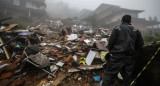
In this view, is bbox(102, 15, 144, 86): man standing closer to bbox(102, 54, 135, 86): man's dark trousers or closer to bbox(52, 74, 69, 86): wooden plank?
bbox(102, 54, 135, 86): man's dark trousers

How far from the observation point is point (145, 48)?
1.65 metres

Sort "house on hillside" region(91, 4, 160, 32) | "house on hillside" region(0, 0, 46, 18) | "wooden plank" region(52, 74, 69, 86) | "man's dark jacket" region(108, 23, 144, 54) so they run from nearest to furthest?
"man's dark jacket" region(108, 23, 144, 54)
"wooden plank" region(52, 74, 69, 86)
"house on hillside" region(91, 4, 160, 32)
"house on hillside" region(0, 0, 46, 18)

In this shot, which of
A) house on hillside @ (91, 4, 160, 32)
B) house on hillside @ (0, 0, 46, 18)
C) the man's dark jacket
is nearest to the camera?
the man's dark jacket

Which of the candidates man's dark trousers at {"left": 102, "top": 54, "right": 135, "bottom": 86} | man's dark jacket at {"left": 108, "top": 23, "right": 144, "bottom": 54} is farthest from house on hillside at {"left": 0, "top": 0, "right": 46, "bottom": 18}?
man's dark trousers at {"left": 102, "top": 54, "right": 135, "bottom": 86}

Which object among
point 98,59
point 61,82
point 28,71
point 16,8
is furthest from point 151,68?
point 16,8

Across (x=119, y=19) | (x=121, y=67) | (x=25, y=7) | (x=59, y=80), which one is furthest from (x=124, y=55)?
(x=25, y=7)

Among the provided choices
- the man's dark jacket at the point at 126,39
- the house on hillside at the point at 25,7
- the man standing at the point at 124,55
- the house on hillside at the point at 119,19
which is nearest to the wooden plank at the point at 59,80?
the man standing at the point at 124,55

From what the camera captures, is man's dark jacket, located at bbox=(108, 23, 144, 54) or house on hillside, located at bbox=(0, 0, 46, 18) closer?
man's dark jacket, located at bbox=(108, 23, 144, 54)

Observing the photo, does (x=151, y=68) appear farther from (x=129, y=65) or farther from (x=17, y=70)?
(x=17, y=70)

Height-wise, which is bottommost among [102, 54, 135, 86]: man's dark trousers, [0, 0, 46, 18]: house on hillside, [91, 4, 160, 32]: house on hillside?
[102, 54, 135, 86]: man's dark trousers

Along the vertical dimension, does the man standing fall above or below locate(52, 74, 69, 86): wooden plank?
above

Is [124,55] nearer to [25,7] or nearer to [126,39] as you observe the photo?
[126,39]

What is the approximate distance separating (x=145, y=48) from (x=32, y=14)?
22.0 m

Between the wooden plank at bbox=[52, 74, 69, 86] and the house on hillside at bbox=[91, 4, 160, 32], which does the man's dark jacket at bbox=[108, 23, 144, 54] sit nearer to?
the wooden plank at bbox=[52, 74, 69, 86]
